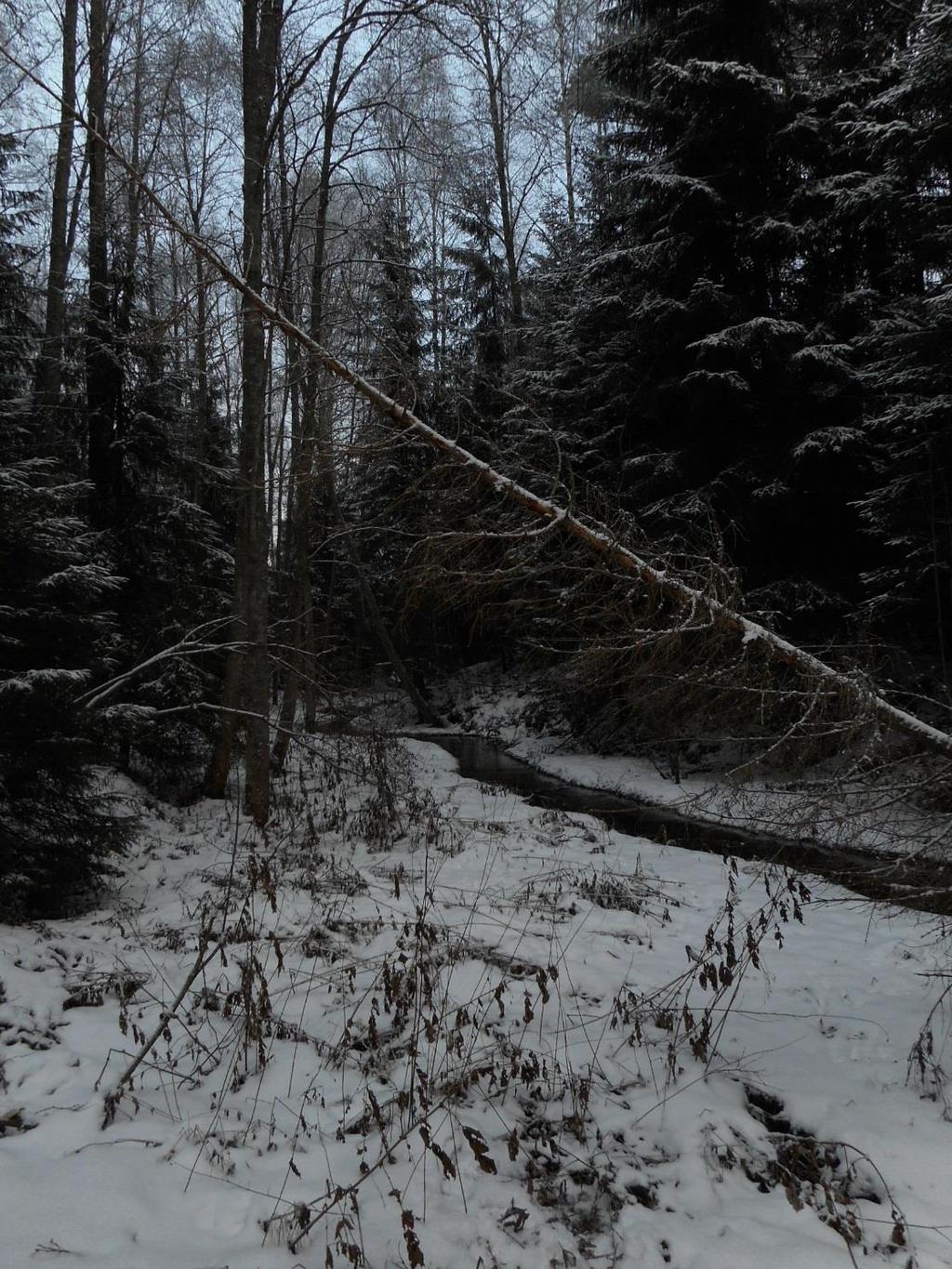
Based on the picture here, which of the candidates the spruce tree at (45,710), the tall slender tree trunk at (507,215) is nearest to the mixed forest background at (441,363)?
the spruce tree at (45,710)

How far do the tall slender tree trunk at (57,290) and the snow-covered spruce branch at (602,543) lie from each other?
7099mm

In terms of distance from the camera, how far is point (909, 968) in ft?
15.3

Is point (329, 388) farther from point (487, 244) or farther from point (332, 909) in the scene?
point (487, 244)

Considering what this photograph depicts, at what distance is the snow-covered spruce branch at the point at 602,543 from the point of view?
3281mm

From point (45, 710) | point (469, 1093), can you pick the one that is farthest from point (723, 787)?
point (45, 710)

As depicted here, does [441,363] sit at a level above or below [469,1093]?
above

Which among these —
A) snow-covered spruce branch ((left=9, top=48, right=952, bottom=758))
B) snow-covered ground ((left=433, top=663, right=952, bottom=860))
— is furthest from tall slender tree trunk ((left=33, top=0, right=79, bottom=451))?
snow-covered ground ((left=433, top=663, right=952, bottom=860))

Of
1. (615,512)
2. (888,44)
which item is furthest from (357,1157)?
(888,44)

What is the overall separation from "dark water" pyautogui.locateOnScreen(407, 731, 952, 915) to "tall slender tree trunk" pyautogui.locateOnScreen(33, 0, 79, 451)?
28.1ft

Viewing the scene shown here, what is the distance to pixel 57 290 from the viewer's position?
33.4 ft

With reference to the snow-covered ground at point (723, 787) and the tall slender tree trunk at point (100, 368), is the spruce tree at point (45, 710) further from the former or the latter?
the tall slender tree trunk at point (100, 368)

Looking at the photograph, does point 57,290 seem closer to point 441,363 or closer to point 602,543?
point 441,363

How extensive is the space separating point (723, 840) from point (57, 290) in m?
11.4

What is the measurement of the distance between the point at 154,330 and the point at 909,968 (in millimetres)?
5809
